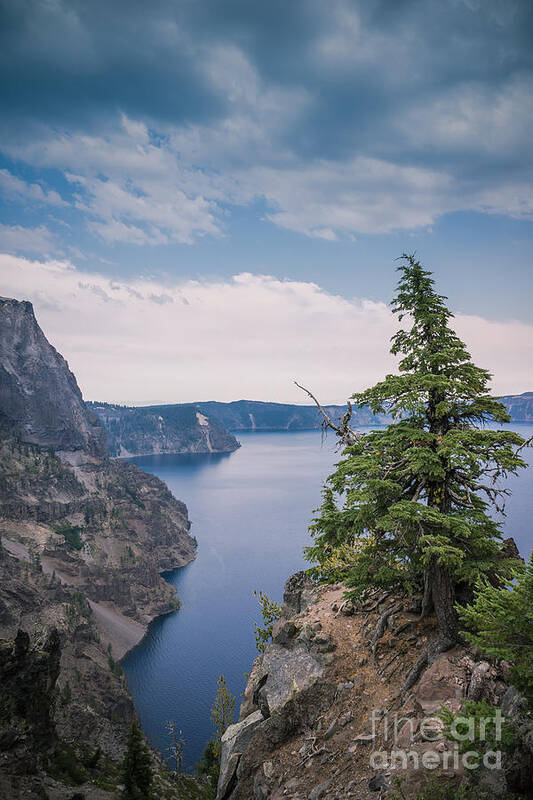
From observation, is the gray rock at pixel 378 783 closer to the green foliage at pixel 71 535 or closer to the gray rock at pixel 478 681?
the gray rock at pixel 478 681

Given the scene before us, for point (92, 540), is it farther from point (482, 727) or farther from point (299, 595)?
point (482, 727)

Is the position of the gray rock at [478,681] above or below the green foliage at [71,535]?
above

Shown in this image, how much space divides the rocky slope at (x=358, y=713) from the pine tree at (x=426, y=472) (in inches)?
73.5

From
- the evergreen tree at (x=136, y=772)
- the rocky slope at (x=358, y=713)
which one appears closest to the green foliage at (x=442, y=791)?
the rocky slope at (x=358, y=713)

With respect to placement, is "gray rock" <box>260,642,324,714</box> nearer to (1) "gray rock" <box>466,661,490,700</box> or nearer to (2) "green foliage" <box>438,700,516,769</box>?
(1) "gray rock" <box>466,661,490,700</box>

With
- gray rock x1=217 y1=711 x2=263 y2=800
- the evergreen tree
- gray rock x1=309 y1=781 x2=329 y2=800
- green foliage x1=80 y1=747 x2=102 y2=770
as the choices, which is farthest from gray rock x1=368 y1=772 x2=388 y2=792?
green foliage x1=80 y1=747 x2=102 y2=770

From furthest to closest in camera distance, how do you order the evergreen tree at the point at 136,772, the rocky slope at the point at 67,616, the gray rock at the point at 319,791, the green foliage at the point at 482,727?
1. the rocky slope at the point at 67,616
2. the evergreen tree at the point at 136,772
3. the gray rock at the point at 319,791
4. the green foliage at the point at 482,727

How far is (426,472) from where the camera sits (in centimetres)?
1595

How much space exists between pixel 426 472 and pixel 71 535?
184 m

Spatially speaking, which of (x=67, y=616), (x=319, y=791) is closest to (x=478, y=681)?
(x=319, y=791)

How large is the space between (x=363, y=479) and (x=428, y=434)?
9.55 feet

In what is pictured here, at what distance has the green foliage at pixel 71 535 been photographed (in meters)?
167

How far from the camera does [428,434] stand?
15.5m

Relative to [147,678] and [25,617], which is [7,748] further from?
[25,617]
